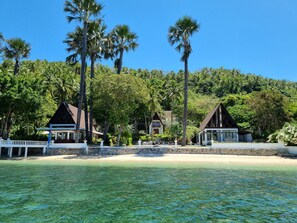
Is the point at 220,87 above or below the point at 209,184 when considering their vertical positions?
above

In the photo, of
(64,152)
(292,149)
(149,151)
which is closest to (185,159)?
(149,151)

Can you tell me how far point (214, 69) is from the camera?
137 metres

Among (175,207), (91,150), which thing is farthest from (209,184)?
(91,150)

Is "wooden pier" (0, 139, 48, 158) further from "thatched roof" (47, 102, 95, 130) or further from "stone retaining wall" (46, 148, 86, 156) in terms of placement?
"thatched roof" (47, 102, 95, 130)

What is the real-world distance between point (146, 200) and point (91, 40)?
31678mm

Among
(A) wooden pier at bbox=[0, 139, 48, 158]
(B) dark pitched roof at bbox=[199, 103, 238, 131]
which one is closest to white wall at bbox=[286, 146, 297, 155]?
(B) dark pitched roof at bbox=[199, 103, 238, 131]

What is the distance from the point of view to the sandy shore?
1061 inches

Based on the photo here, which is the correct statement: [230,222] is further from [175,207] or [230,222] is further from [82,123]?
[82,123]

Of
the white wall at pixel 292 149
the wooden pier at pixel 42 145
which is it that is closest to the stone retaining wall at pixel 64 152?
the wooden pier at pixel 42 145

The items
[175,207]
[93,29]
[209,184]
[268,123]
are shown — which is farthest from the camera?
[268,123]

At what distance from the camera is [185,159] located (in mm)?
29078

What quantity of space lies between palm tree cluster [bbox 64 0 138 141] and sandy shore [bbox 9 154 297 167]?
649 centimetres

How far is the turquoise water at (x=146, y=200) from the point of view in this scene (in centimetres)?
835

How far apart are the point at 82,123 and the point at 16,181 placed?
28.9m
